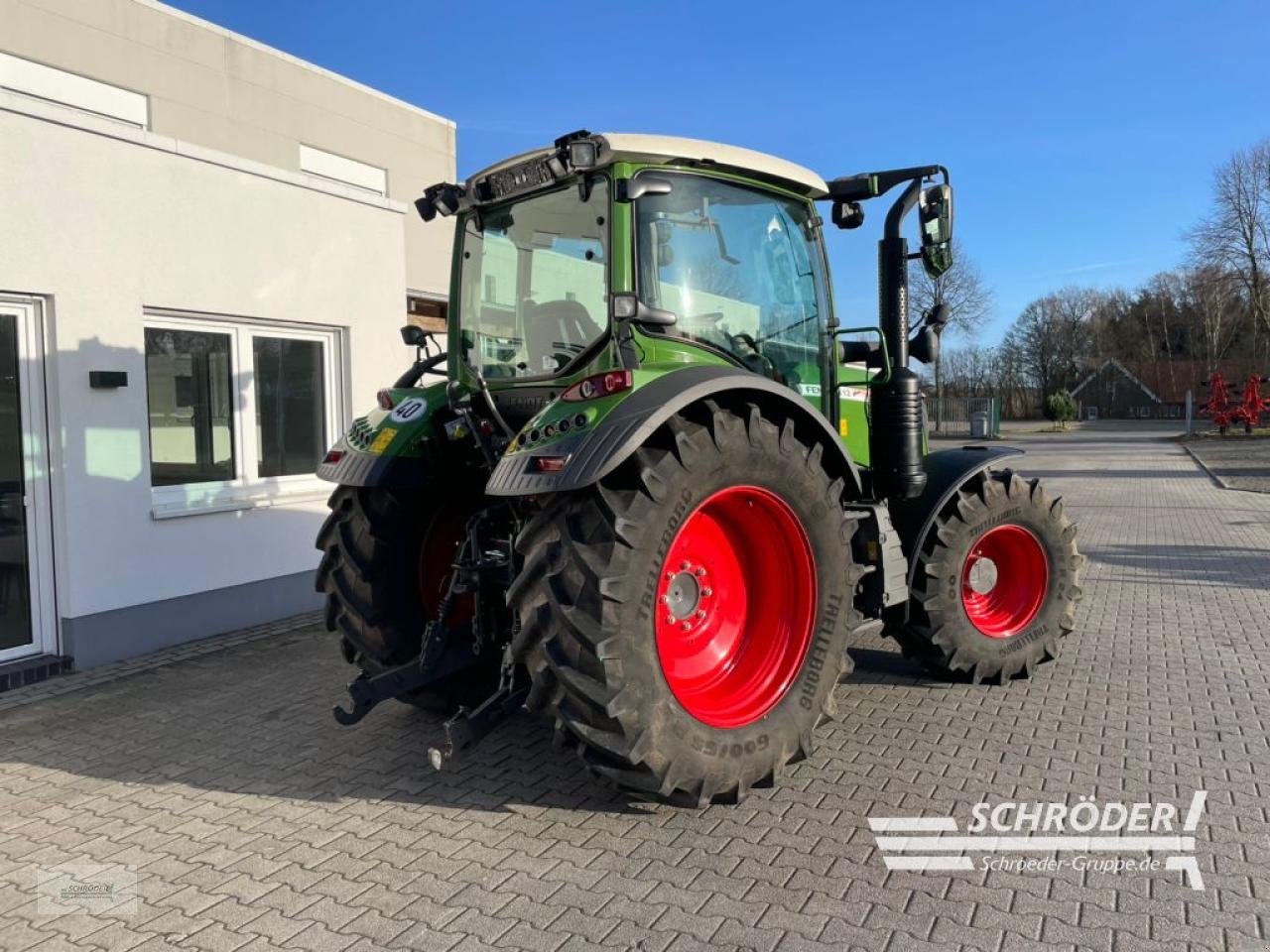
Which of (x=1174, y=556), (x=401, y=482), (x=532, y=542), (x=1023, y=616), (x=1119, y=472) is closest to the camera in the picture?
(x=532, y=542)

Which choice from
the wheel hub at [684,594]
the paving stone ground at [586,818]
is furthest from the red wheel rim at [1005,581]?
the wheel hub at [684,594]

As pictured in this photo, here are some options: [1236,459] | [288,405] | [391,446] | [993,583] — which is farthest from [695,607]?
[1236,459]

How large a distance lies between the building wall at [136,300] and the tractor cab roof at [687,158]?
3116 mm

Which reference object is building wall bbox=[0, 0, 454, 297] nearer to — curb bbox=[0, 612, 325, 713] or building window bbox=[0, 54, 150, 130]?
building window bbox=[0, 54, 150, 130]

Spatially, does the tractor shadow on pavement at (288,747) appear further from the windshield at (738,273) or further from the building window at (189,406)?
the windshield at (738,273)

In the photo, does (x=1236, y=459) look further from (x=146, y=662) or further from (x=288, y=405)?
(x=146, y=662)

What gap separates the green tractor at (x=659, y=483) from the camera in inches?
129

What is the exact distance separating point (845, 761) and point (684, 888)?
4.35ft

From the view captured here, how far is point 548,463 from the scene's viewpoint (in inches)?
128

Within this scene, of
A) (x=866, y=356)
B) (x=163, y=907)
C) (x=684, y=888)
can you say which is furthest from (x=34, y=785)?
(x=866, y=356)

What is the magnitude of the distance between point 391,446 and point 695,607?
1.64m

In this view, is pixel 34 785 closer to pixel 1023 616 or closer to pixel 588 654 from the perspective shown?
pixel 588 654

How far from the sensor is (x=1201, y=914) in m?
2.79

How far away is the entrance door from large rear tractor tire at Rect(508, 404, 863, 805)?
13.4 ft
